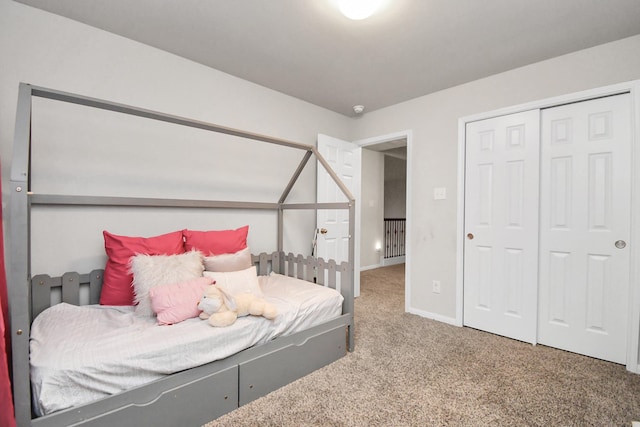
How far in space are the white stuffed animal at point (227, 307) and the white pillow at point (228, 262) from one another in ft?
1.23

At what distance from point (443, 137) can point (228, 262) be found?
2391 mm

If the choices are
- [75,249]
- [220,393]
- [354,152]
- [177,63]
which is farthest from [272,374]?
[354,152]

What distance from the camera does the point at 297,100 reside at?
326 cm

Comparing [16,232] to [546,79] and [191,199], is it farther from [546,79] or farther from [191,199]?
[546,79]

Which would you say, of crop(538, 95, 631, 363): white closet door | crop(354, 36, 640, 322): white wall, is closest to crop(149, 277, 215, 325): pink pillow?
crop(354, 36, 640, 322): white wall

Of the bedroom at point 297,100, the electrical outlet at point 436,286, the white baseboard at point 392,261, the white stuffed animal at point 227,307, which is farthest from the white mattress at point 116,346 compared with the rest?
the white baseboard at point 392,261

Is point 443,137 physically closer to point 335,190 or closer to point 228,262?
point 335,190

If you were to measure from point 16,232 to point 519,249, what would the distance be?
3.20 metres

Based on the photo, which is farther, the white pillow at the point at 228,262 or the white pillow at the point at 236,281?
the white pillow at the point at 228,262

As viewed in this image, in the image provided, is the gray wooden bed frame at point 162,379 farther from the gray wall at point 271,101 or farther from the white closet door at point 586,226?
the white closet door at point 586,226

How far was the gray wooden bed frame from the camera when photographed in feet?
3.53

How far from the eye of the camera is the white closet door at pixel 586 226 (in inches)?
83.4

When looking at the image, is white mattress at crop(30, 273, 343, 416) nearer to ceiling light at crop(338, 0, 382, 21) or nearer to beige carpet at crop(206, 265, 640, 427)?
beige carpet at crop(206, 265, 640, 427)

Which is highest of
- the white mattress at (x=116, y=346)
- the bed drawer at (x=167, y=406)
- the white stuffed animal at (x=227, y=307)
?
the white stuffed animal at (x=227, y=307)
